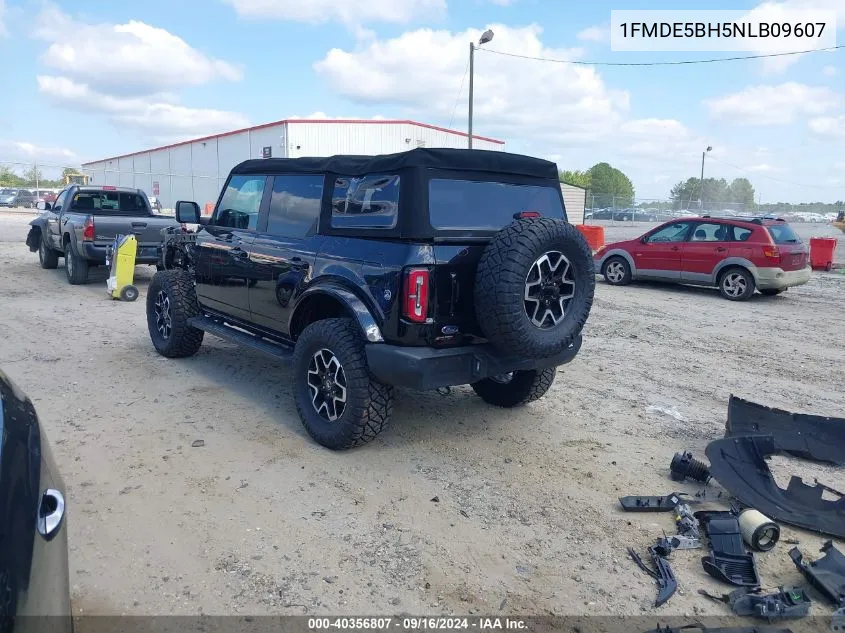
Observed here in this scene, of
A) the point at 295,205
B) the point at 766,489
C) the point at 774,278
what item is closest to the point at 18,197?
the point at 774,278

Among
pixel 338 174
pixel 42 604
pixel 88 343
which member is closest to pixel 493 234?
pixel 338 174

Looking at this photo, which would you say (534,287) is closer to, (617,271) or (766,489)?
(766,489)

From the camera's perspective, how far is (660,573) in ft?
10.7

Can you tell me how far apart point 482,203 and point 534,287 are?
2.59ft

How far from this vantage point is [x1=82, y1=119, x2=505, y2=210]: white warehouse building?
1361 inches

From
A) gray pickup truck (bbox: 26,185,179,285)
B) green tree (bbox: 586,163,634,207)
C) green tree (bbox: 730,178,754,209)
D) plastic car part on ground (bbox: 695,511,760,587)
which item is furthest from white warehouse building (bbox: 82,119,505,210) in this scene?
green tree (bbox: 586,163,634,207)

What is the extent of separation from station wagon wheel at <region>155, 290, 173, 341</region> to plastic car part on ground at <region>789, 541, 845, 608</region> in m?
5.65

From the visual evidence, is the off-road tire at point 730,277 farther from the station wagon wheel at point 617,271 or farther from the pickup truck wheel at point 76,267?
the pickup truck wheel at point 76,267

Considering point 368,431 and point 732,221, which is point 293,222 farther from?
point 732,221

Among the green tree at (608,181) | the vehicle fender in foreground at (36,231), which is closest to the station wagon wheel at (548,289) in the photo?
the vehicle fender in foreground at (36,231)

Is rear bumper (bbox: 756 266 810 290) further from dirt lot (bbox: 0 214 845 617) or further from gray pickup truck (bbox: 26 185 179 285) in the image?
gray pickup truck (bbox: 26 185 179 285)

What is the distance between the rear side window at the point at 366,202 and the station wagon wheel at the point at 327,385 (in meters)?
0.94

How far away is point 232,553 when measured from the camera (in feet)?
11.1

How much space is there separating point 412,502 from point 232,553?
1.08m
